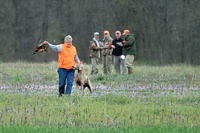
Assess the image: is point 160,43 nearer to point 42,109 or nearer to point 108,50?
point 108,50

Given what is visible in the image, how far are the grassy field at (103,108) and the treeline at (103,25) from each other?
25.7 meters

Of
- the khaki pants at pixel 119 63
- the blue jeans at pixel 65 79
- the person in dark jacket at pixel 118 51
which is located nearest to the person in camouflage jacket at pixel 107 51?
the person in dark jacket at pixel 118 51

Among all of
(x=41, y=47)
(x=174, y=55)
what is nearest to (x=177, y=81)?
(x=41, y=47)

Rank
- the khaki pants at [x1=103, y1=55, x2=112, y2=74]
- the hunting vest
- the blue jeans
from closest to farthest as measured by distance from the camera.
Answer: the blue jeans
the hunting vest
the khaki pants at [x1=103, y1=55, x2=112, y2=74]

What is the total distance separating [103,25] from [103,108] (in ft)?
134

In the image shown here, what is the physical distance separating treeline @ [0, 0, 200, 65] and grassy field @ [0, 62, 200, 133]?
25.7m

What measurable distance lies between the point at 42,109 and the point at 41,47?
3497 mm

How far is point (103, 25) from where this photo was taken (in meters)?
55.5

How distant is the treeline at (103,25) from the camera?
49.3m

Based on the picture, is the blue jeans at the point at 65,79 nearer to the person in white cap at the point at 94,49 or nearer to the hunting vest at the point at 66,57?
the hunting vest at the point at 66,57

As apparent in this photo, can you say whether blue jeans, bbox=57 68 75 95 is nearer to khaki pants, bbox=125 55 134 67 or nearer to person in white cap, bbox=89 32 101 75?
person in white cap, bbox=89 32 101 75

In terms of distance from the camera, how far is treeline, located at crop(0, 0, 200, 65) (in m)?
49.3

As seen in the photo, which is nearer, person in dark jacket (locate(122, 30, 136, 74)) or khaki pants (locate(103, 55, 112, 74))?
person in dark jacket (locate(122, 30, 136, 74))

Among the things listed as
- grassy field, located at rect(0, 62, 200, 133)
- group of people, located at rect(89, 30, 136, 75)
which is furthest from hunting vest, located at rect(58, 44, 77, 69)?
group of people, located at rect(89, 30, 136, 75)
